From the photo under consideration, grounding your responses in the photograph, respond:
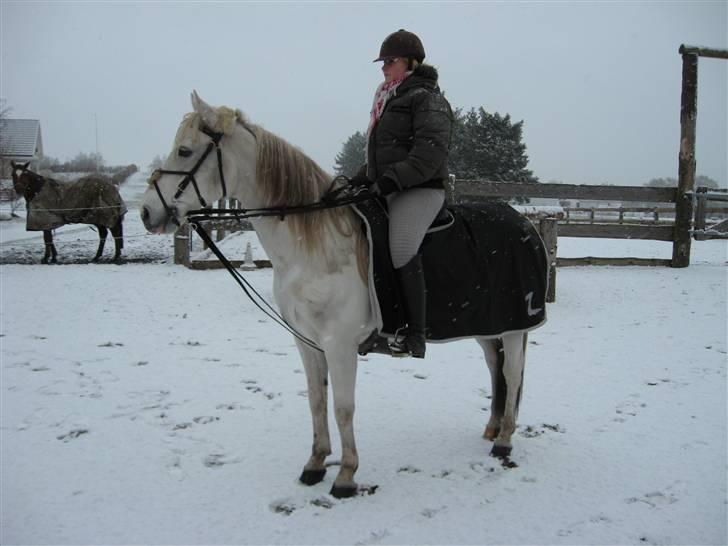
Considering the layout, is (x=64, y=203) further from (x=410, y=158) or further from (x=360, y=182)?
(x=410, y=158)

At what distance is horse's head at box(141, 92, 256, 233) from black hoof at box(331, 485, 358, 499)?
72.2 inches

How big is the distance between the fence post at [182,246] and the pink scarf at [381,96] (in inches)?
323

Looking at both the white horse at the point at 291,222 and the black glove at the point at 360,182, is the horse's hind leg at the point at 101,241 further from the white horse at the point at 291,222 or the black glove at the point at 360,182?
the black glove at the point at 360,182

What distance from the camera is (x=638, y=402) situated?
14.9 ft

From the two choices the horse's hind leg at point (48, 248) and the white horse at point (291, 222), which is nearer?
the white horse at point (291, 222)

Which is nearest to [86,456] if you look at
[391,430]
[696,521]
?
[391,430]

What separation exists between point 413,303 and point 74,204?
11420mm

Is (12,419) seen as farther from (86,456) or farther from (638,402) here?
(638,402)

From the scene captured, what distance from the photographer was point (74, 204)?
1202 cm

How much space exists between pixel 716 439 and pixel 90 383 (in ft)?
17.4

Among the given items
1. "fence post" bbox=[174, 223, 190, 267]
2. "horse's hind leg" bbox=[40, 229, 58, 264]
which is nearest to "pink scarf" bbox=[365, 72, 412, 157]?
"fence post" bbox=[174, 223, 190, 267]

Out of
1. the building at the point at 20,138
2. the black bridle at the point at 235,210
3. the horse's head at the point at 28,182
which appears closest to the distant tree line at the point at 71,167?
the building at the point at 20,138

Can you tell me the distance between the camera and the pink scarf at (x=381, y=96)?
330 centimetres

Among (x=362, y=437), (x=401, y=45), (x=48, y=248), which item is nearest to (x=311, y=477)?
(x=362, y=437)
